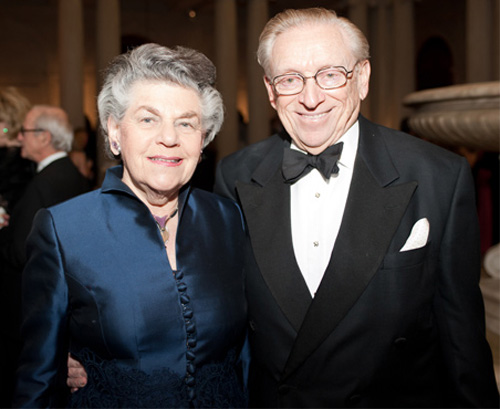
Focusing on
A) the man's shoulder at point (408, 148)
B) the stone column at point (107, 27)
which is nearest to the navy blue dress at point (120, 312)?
the man's shoulder at point (408, 148)

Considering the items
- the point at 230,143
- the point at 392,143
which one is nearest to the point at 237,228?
the point at 392,143

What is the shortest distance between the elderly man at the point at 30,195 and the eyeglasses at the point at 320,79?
2.22 metres

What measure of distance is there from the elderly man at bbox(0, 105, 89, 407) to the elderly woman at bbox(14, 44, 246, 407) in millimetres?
1481

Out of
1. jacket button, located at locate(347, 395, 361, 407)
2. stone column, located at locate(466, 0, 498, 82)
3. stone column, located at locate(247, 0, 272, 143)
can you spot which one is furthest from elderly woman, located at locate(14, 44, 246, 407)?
stone column, located at locate(247, 0, 272, 143)

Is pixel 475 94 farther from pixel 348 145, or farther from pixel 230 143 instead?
pixel 230 143

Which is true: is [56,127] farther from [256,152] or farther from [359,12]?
[359,12]

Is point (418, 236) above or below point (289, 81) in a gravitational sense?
below

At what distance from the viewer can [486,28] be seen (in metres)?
9.51

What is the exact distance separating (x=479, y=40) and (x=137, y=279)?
30.2 feet

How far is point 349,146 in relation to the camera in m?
2.07

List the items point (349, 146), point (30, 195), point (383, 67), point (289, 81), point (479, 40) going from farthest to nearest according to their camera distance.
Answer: point (383, 67) → point (479, 40) → point (30, 195) → point (349, 146) → point (289, 81)

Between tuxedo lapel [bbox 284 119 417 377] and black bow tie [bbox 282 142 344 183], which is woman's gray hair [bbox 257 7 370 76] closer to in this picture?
black bow tie [bbox 282 142 344 183]

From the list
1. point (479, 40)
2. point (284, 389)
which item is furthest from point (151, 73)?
point (479, 40)

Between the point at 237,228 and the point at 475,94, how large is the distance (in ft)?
7.13
